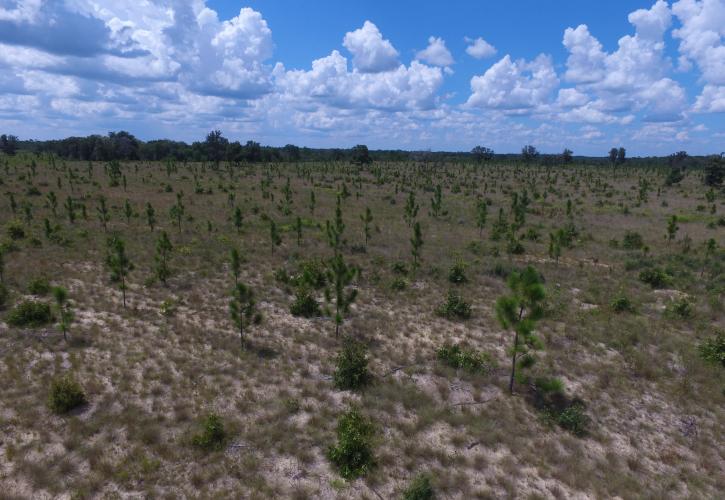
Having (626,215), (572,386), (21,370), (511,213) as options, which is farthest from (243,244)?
(626,215)

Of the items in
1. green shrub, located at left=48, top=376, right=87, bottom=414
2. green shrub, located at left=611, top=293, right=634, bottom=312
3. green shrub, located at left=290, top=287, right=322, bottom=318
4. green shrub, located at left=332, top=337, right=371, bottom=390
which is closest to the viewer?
green shrub, located at left=48, top=376, right=87, bottom=414

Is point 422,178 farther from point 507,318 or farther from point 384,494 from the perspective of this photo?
point 384,494

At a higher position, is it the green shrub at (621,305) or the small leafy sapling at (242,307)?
the small leafy sapling at (242,307)

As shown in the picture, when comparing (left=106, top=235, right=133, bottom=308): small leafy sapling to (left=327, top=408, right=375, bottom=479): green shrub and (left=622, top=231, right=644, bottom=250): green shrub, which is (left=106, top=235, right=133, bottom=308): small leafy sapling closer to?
(left=327, top=408, right=375, bottom=479): green shrub

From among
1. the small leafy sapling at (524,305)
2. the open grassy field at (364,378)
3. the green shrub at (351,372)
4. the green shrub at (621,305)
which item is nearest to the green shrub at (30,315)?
the open grassy field at (364,378)

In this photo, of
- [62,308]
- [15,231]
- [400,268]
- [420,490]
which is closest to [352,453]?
[420,490]

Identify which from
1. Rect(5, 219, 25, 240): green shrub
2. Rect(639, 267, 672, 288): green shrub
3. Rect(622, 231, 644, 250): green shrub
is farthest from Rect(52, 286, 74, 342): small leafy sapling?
Rect(622, 231, 644, 250): green shrub

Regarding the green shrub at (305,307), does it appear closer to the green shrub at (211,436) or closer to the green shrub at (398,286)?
the green shrub at (398,286)
